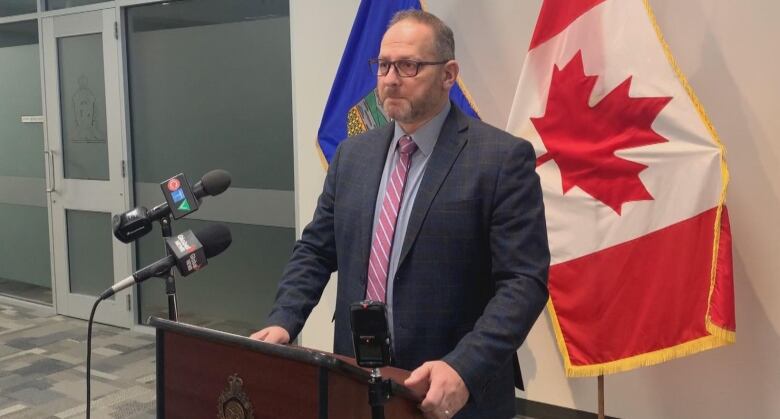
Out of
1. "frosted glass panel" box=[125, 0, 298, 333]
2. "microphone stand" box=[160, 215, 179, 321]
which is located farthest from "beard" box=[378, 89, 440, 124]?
"frosted glass panel" box=[125, 0, 298, 333]

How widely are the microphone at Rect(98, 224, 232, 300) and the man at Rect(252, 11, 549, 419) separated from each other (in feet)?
0.69

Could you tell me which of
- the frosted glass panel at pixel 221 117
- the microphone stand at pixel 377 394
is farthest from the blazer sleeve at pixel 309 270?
the frosted glass panel at pixel 221 117

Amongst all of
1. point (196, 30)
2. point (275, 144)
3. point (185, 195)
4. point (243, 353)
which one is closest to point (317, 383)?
point (243, 353)

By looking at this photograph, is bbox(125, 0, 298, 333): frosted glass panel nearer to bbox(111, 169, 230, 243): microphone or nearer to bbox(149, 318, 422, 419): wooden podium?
bbox(111, 169, 230, 243): microphone

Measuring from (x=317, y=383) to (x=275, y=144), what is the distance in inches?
131

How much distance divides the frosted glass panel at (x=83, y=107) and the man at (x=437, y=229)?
3.99 m

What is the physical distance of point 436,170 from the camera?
145cm

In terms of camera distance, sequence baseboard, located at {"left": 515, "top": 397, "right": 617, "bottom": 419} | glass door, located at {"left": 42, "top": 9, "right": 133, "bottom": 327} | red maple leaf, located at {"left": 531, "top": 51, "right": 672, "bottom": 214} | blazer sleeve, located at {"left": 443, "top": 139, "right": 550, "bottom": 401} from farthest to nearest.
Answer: glass door, located at {"left": 42, "top": 9, "right": 133, "bottom": 327} → baseboard, located at {"left": 515, "top": 397, "right": 617, "bottom": 419} → red maple leaf, located at {"left": 531, "top": 51, "right": 672, "bottom": 214} → blazer sleeve, located at {"left": 443, "top": 139, "right": 550, "bottom": 401}

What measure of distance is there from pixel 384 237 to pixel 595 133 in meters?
1.53

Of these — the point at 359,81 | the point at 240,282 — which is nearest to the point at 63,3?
the point at 240,282

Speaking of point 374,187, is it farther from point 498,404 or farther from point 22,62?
point 22,62

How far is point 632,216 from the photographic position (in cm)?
267

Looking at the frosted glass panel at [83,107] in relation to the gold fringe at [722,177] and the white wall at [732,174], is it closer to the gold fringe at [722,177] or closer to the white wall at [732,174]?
the white wall at [732,174]

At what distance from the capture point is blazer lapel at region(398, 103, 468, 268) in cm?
143
